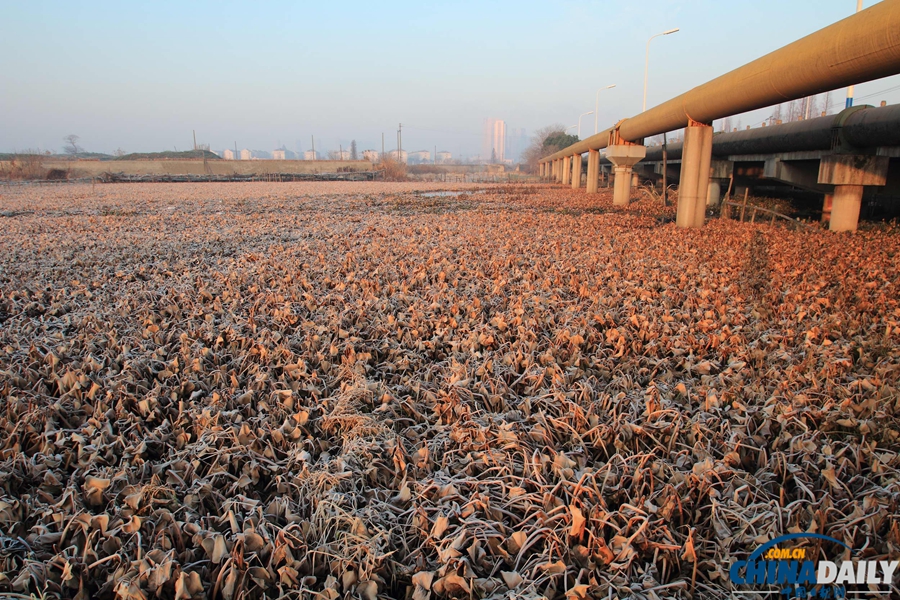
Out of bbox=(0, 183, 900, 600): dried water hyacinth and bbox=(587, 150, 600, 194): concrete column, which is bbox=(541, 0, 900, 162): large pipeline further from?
bbox=(587, 150, 600, 194): concrete column

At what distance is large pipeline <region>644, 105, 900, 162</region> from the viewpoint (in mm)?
9938

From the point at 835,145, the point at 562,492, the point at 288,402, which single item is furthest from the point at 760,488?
the point at 835,145

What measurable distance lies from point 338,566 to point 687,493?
66.8 inches

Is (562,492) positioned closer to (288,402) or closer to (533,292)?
(288,402)

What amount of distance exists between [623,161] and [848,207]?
344 inches

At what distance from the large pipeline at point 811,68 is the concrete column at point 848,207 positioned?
10.4 ft

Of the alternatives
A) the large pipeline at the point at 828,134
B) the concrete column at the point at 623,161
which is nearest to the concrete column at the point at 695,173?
the large pipeline at the point at 828,134

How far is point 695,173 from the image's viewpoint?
12086mm

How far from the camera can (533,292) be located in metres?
6.15

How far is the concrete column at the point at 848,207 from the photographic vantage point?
36.4 feet

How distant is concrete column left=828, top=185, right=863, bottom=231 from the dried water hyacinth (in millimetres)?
5777

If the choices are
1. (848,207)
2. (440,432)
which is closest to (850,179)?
(848,207)

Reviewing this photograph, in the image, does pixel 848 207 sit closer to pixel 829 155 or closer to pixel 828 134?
pixel 829 155

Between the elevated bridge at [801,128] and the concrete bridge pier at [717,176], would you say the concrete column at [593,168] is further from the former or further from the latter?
the elevated bridge at [801,128]
